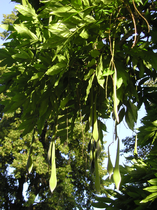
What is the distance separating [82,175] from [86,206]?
1697 millimetres

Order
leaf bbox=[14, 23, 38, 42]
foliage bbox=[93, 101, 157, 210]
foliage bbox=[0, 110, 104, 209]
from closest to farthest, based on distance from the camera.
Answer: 1. leaf bbox=[14, 23, 38, 42]
2. foliage bbox=[93, 101, 157, 210]
3. foliage bbox=[0, 110, 104, 209]

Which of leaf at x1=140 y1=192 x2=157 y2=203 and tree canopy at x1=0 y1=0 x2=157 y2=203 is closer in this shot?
tree canopy at x1=0 y1=0 x2=157 y2=203

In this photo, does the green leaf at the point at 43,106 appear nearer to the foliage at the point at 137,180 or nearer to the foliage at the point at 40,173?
the foliage at the point at 137,180

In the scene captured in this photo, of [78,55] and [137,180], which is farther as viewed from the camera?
[137,180]

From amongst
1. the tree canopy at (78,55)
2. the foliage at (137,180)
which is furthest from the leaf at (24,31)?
the foliage at (137,180)

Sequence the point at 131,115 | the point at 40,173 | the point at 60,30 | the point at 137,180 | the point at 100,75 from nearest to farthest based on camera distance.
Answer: the point at 60,30
the point at 100,75
the point at 131,115
the point at 137,180
the point at 40,173

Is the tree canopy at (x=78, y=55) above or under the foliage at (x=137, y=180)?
above

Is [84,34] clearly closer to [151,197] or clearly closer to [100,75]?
[100,75]

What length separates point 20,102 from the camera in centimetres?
176

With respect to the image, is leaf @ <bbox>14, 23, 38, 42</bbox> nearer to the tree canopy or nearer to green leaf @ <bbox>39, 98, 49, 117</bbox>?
the tree canopy

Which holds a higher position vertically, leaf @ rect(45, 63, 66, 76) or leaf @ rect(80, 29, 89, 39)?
leaf @ rect(80, 29, 89, 39)

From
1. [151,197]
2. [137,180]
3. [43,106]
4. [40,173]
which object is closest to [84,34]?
[43,106]

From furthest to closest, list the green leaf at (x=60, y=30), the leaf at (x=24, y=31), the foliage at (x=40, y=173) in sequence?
the foliage at (x=40, y=173) → the leaf at (x=24, y=31) → the green leaf at (x=60, y=30)

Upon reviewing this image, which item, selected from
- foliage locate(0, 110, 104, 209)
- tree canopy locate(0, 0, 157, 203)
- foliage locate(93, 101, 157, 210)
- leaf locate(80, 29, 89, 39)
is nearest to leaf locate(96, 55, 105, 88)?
tree canopy locate(0, 0, 157, 203)
